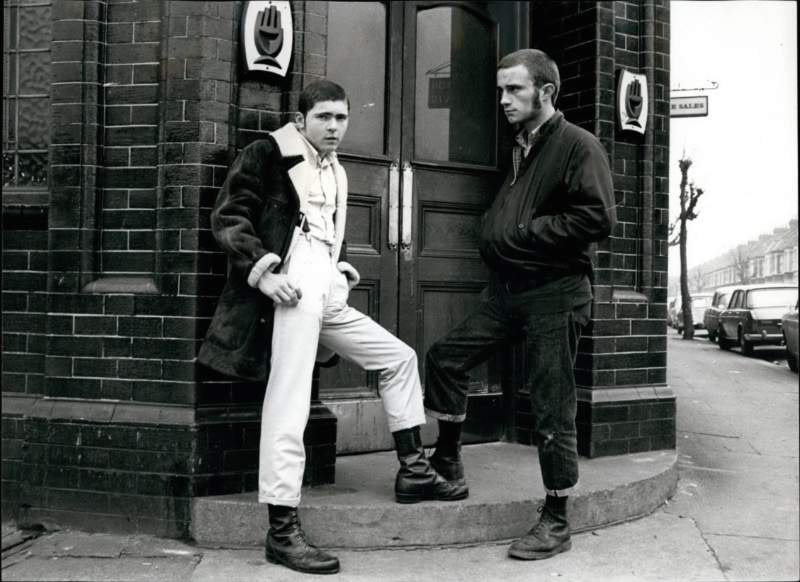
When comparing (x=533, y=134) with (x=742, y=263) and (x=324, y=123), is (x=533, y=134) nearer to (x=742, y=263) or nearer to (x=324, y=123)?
(x=324, y=123)

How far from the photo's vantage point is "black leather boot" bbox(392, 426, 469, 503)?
12.7 feet

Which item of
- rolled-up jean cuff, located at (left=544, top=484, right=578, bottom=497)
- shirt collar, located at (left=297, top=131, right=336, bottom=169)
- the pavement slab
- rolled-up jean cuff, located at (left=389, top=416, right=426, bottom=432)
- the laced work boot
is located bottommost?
the pavement slab

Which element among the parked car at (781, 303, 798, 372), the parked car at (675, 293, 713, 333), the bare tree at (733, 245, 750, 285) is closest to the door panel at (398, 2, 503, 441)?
the bare tree at (733, 245, 750, 285)

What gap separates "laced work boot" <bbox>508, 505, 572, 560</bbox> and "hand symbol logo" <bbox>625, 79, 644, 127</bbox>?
280 cm

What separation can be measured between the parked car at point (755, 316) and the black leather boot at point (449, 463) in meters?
1.77

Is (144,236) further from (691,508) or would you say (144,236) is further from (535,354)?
(691,508)

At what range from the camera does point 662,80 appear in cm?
543

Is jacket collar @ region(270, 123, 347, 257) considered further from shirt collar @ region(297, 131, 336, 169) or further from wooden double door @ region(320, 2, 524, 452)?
wooden double door @ region(320, 2, 524, 452)

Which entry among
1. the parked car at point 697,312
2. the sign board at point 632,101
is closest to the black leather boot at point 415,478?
the sign board at point 632,101

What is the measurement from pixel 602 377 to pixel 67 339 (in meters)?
3.31

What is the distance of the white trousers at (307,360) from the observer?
11.3ft

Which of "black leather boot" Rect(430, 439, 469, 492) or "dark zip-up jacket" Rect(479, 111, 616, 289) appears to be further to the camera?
"black leather boot" Rect(430, 439, 469, 492)

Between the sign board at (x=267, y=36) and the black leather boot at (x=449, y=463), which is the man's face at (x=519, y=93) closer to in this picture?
the sign board at (x=267, y=36)

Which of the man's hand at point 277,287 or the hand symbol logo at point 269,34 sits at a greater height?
the hand symbol logo at point 269,34
